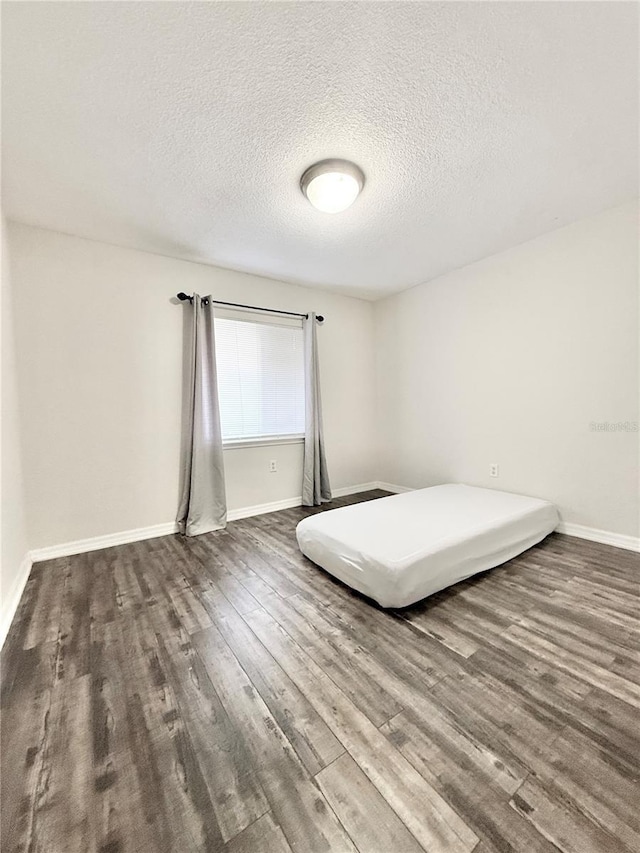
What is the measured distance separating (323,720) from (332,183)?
2.47 metres

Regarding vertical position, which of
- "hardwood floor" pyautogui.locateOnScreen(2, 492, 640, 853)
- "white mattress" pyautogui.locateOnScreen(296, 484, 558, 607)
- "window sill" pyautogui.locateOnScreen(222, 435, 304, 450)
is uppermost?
"window sill" pyautogui.locateOnScreen(222, 435, 304, 450)

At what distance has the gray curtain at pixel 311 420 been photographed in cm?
365

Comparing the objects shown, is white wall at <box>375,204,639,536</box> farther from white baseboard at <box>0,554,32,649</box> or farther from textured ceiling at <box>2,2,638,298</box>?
white baseboard at <box>0,554,32,649</box>

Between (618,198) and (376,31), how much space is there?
81.9 inches

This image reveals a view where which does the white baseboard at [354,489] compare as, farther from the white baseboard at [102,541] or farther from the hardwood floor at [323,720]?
the hardwood floor at [323,720]

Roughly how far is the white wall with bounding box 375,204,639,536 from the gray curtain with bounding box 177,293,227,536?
7.14ft

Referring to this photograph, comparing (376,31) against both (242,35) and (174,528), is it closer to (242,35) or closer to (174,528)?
(242,35)

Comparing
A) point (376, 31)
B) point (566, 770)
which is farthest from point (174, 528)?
point (376, 31)

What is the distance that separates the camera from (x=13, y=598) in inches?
72.4

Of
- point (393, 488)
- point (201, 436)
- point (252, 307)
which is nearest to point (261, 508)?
point (201, 436)

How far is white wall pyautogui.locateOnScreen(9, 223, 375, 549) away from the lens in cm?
242

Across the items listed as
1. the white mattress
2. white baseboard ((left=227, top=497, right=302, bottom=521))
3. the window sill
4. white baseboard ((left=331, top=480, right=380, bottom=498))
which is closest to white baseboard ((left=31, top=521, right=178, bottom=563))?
white baseboard ((left=227, top=497, right=302, bottom=521))

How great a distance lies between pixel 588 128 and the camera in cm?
166

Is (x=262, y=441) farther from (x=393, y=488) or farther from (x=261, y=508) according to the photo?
(x=393, y=488)
